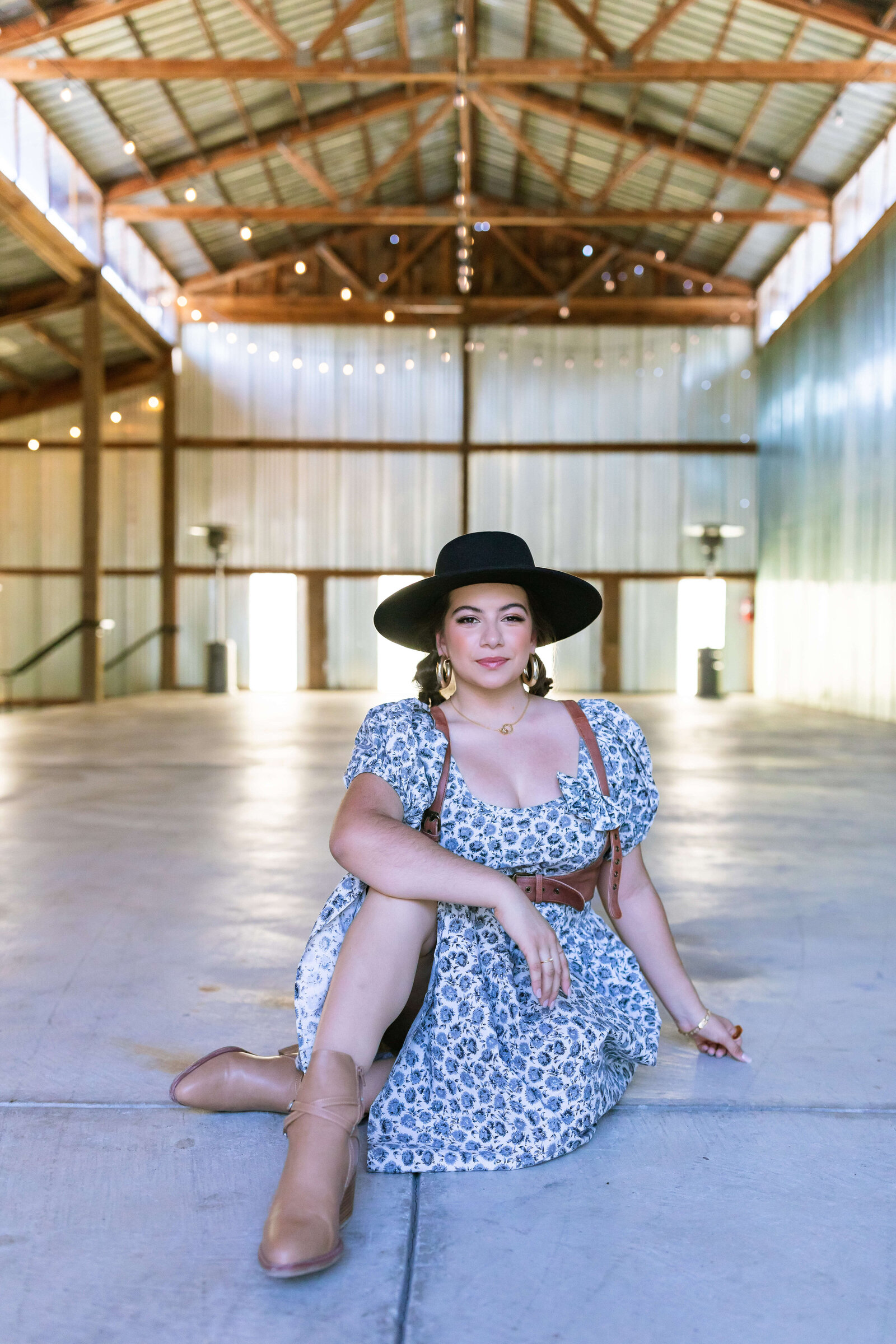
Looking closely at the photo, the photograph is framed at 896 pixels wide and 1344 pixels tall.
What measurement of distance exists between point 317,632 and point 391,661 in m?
1.31

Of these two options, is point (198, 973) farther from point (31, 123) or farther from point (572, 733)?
point (31, 123)

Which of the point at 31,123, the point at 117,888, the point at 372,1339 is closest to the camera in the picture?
the point at 372,1339

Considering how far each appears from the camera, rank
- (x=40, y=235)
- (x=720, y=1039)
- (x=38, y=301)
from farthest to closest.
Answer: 1. (x=38, y=301)
2. (x=40, y=235)
3. (x=720, y=1039)

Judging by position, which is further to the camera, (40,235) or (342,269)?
(342,269)

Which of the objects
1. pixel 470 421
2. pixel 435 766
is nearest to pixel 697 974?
pixel 435 766

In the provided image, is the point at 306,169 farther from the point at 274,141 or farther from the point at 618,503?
the point at 618,503

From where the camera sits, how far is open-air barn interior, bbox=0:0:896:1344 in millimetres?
1539

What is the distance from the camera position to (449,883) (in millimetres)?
1660

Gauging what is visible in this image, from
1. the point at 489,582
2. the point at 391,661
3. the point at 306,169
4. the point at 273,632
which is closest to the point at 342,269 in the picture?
the point at 306,169

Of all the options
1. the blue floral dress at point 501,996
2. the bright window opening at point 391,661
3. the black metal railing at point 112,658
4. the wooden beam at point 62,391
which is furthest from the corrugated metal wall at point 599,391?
the blue floral dress at point 501,996

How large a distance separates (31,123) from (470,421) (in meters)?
8.28

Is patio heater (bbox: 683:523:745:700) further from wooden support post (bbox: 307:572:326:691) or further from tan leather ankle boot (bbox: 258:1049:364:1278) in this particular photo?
tan leather ankle boot (bbox: 258:1049:364:1278)

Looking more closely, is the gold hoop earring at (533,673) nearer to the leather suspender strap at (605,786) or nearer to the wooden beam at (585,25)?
the leather suspender strap at (605,786)

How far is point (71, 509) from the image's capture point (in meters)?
19.1
